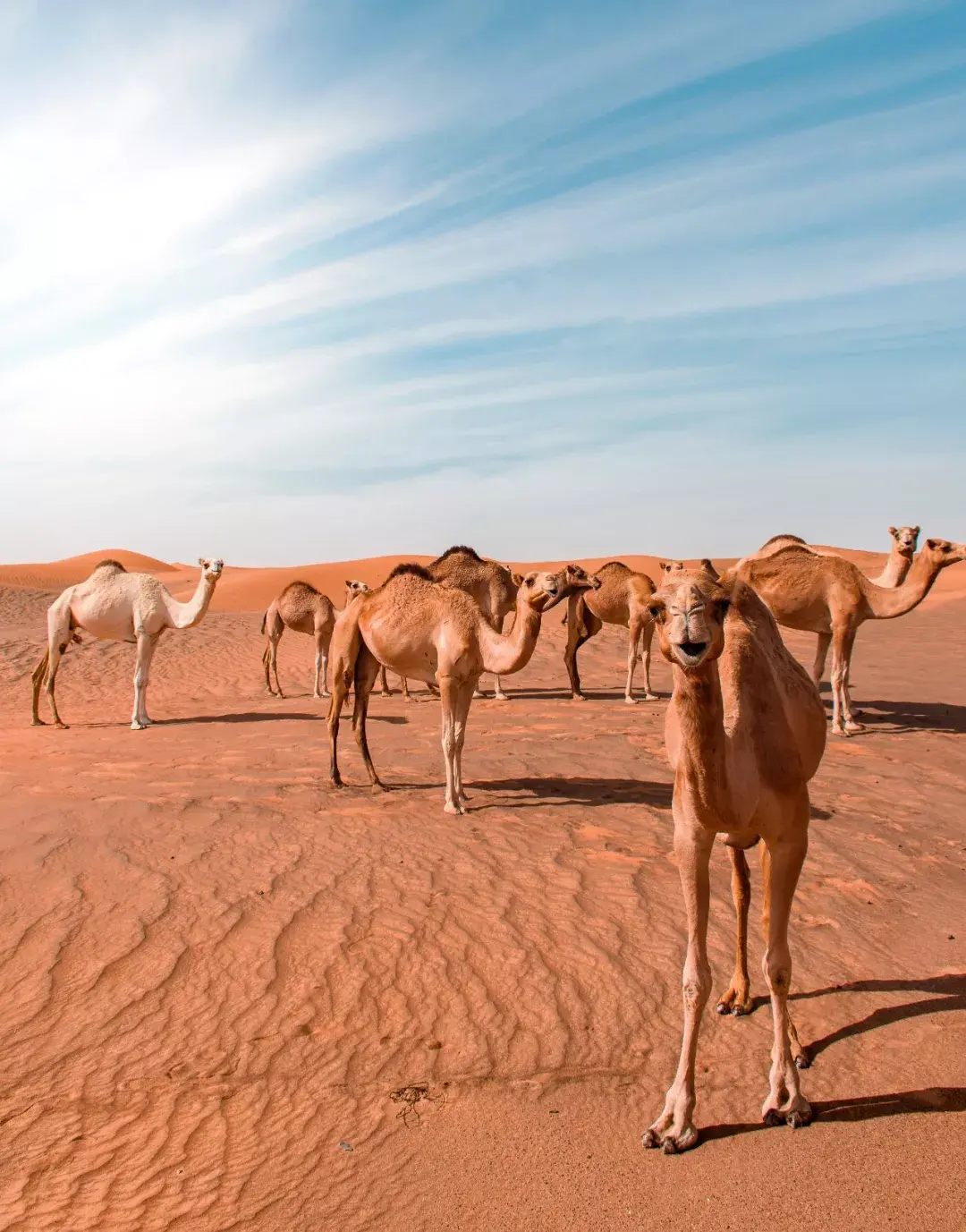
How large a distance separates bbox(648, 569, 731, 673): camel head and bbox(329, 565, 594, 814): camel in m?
4.59

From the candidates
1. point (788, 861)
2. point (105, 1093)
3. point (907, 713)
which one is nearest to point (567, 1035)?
point (788, 861)

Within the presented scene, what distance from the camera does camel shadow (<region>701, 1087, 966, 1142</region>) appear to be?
3746 mm

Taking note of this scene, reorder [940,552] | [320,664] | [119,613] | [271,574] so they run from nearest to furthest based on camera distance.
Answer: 1. [940,552]
2. [119,613]
3. [320,664]
4. [271,574]

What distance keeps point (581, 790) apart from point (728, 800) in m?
5.32

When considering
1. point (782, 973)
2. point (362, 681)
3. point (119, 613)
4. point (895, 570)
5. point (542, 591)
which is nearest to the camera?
point (782, 973)

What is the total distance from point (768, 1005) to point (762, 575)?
8386mm

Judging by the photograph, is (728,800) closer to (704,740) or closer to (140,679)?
(704,740)

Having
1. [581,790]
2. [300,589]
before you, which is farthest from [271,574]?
[581,790]

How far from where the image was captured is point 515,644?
26.3 ft

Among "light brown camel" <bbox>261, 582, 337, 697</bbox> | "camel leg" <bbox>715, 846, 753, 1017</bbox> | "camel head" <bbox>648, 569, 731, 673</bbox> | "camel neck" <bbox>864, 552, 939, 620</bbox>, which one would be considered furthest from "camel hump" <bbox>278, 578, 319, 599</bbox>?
"camel head" <bbox>648, 569, 731, 673</bbox>

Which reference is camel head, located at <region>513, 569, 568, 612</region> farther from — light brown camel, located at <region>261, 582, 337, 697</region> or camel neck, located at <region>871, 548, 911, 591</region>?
light brown camel, located at <region>261, 582, 337, 697</region>

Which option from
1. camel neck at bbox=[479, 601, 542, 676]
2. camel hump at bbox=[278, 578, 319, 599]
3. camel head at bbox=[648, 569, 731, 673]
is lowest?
camel neck at bbox=[479, 601, 542, 676]

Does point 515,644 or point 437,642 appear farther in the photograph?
point 437,642

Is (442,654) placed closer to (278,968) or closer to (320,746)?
(320,746)
